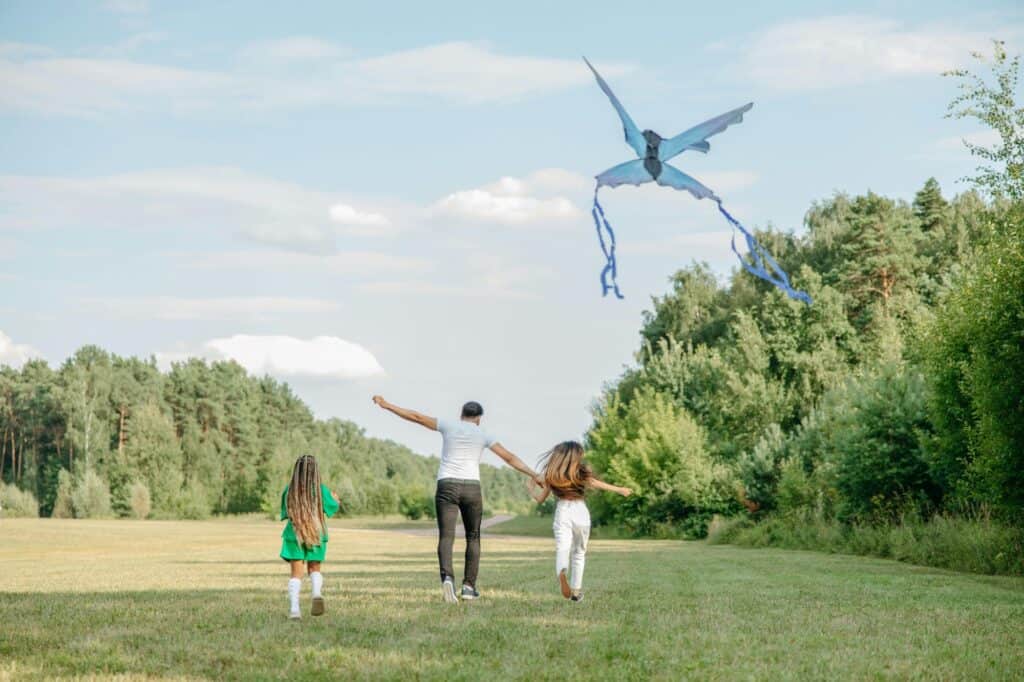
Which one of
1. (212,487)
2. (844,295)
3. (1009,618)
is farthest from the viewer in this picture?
(212,487)

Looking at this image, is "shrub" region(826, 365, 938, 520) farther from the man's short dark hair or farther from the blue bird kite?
the blue bird kite

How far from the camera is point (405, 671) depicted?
27.5 ft

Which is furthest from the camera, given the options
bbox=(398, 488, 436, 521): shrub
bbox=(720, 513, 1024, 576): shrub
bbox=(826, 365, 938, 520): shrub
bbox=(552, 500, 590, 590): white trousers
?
bbox=(398, 488, 436, 521): shrub

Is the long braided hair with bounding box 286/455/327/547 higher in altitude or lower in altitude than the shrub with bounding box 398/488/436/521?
higher

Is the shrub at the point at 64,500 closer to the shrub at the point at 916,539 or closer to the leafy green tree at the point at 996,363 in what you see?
the shrub at the point at 916,539

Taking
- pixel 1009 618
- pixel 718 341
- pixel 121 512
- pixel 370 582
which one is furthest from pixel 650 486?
pixel 121 512

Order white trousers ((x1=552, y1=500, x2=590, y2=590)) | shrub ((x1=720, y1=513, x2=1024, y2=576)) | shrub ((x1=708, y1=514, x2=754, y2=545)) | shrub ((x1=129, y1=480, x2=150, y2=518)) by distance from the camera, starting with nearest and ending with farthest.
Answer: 1. white trousers ((x1=552, y1=500, x2=590, y2=590))
2. shrub ((x1=720, y1=513, x2=1024, y2=576))
3. shrub ((x1=708, y1=514, x2=754, y2=545))
4. shrub ((x1=129, y1=480, x2=150, y2=518))

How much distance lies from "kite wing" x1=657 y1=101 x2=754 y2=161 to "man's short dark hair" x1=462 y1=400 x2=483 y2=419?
650 cm

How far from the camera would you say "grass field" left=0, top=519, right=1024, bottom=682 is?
862 cm

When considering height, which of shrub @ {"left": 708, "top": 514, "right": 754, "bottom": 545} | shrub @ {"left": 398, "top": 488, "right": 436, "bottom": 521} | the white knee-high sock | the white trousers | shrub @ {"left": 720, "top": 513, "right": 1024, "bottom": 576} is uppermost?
the white trousers

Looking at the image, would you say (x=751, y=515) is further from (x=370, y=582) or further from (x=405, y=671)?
(x=405, y=671)

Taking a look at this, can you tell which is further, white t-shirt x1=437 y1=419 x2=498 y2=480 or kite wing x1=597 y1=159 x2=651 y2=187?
white t-shirt x1=437 y1=419 x2=498 y2=480

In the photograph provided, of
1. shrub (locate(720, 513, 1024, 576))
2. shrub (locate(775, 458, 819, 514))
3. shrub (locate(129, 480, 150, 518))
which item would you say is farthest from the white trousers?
shrub (locate(129, 480, 150, 518))

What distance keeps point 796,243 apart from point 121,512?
65.3 meters
